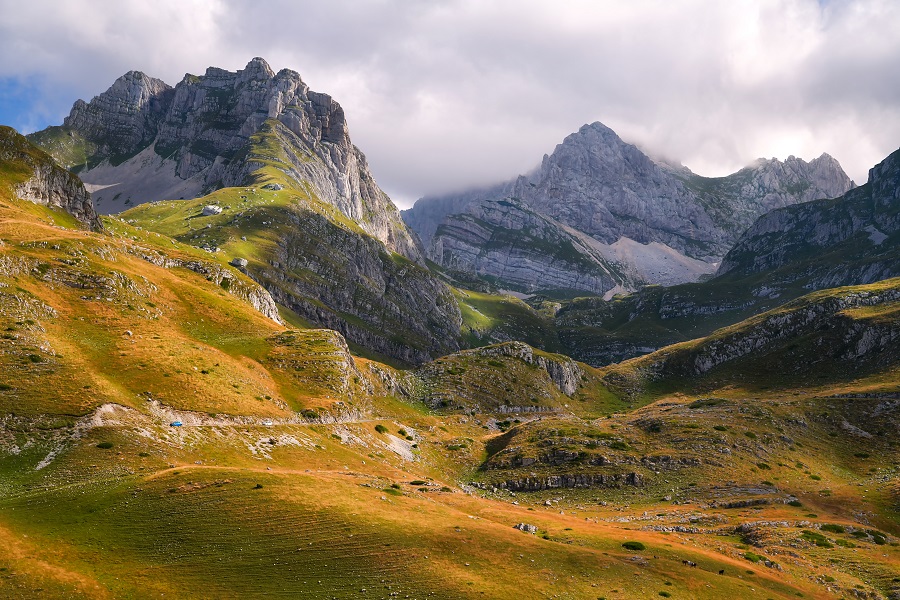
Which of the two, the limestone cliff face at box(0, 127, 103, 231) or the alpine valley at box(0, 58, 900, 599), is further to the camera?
the limestone cliff face at box(0, 127, 103, 231)

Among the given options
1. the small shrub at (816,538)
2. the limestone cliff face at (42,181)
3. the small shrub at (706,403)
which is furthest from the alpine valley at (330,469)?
the small shrub at (706,403)

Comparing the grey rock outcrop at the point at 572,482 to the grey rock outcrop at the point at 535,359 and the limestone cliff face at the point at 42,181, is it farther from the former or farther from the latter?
the limestone cliff face at the point at 42,181

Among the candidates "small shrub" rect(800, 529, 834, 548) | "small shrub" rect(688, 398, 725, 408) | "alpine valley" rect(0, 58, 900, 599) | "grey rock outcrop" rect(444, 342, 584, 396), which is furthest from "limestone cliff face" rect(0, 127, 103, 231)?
"small shrub" rect(800, 529, 834, 548)

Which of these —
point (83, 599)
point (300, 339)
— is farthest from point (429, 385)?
point (83, 599)

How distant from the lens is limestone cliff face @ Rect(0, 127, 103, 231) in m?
154

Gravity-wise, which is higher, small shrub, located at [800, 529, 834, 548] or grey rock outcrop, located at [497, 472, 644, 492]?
grey rock outcrop, located at [497, 472, 644, 492]

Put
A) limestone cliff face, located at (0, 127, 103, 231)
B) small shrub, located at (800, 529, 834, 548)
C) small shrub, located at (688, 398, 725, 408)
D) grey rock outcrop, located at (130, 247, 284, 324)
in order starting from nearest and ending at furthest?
small shrub, located at (800, 529, 834, 548) → grey rock outcrop, located at (130, 247, 284, 324) → small shrub, located at (688, 398, 725, 408) → limestone cliff face, located at (0, 127, 103, 231)

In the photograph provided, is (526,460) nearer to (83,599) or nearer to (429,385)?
(429,385)

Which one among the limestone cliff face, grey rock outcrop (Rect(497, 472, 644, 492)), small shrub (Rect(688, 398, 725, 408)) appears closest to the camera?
grey rock outcrop (Rect(497, 472, 644, 492))

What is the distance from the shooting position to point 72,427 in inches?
2549

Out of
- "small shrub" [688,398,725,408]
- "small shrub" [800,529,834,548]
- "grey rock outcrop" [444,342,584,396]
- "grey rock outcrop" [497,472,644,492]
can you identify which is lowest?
"small shrub" [800,529,834,548]

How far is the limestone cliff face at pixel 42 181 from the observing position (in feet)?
507

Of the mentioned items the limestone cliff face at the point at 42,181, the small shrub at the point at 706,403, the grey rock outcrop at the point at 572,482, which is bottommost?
the grey rock outcrop at the point at 572,482

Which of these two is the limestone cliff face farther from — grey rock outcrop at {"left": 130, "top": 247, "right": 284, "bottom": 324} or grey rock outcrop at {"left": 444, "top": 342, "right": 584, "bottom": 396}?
grey rock outcrop at {"left": 444, "top": 342, "right": 584, "bottom": 396}
